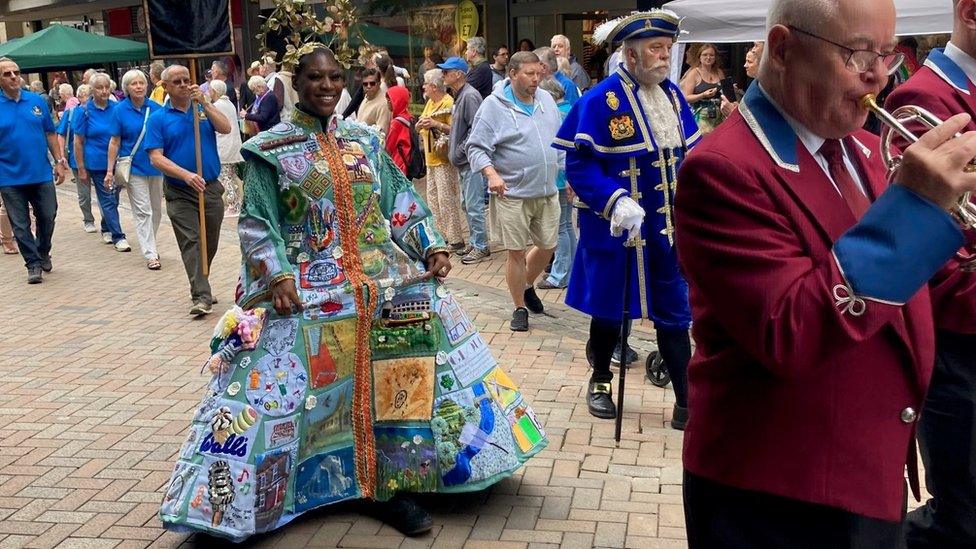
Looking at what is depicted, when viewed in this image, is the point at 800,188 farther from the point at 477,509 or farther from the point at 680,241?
the point at 477,509

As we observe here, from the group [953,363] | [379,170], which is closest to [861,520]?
[953,363]

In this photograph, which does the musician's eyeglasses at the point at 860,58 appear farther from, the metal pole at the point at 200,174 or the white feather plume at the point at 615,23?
the metal pole at the point at 200,174

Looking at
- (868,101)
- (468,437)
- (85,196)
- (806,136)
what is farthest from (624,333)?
(85,196)

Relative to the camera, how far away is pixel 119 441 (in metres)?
5.47

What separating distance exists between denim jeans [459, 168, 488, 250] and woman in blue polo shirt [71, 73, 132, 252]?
4.00 metres

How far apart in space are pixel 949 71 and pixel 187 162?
6.57 meters

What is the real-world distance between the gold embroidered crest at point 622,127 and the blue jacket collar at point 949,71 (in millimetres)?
2159

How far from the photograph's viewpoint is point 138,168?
34.6ft

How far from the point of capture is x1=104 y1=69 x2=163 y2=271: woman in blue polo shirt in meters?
10.5

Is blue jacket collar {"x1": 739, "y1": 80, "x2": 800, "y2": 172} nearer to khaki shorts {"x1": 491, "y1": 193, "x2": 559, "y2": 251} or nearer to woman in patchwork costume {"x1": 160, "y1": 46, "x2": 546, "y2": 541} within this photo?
woman in patchwork costume {"x1": 160, "y1": 46, "x2": 546, "y2": 541}

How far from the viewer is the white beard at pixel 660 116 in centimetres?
525

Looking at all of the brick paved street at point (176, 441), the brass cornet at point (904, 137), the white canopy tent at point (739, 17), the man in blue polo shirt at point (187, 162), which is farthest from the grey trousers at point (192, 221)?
the brass cornet at point (904, 137)

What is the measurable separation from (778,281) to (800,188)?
0.22 m

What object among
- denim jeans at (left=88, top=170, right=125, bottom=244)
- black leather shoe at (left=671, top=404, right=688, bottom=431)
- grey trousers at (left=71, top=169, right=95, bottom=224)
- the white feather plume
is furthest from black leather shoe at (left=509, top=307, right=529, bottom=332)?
grey trousers at (left=71, top=169, right=95, bottom=224)
